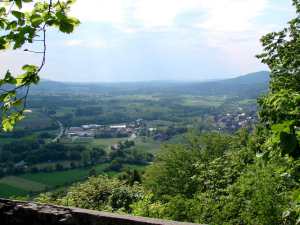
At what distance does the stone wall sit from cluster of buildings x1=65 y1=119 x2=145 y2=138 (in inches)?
6319

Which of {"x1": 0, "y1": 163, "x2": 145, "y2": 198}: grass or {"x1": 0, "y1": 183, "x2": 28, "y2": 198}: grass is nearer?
{"x1": 0, "y1": 183, "x2": 28, "y2": 198}: grass

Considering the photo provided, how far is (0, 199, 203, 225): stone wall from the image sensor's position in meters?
5.58

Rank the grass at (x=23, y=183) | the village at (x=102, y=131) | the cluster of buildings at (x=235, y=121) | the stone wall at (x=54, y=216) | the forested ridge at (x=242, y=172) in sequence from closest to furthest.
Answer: the stone wall at (x=54, y=216) < the forested ridge at (x=242, y=172) < the grass at (x=23, y=183) < the cluster of buildings at (x=235, y=121) < the village at (x=102, y=131)

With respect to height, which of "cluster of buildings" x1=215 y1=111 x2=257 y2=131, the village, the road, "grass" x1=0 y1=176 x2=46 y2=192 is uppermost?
"cluster of buildings" x1=215 y1=111 x2=257 y2=131

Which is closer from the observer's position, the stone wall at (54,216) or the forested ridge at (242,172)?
the stone wall at (54,216)

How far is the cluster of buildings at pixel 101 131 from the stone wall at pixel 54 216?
16049 cm

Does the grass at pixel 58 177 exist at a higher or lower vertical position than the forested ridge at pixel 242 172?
lower

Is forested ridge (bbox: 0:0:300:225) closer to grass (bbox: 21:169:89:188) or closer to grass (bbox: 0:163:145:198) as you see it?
grass (bbox: 0:163:145:198)

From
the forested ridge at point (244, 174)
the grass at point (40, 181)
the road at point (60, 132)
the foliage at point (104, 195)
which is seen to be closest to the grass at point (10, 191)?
the grass at point (40, 181)

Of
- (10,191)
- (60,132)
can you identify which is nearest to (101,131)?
(60,132)

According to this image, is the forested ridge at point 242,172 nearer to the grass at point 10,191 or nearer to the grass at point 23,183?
the grass at point 10,191

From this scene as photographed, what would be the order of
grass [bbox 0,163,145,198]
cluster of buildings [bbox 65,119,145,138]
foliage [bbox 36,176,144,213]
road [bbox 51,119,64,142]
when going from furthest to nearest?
1. cluster of buildings [bbox 65,119,145,138]
2. road [bbox 51,119,64,142]
3. grass [bbox 0,163,145,198]
4. foliage [bbox 36,176,144,213]

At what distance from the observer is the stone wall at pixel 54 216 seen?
18.3 feet

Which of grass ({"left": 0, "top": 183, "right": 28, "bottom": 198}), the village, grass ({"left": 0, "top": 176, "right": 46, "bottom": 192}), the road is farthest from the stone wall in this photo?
the village
